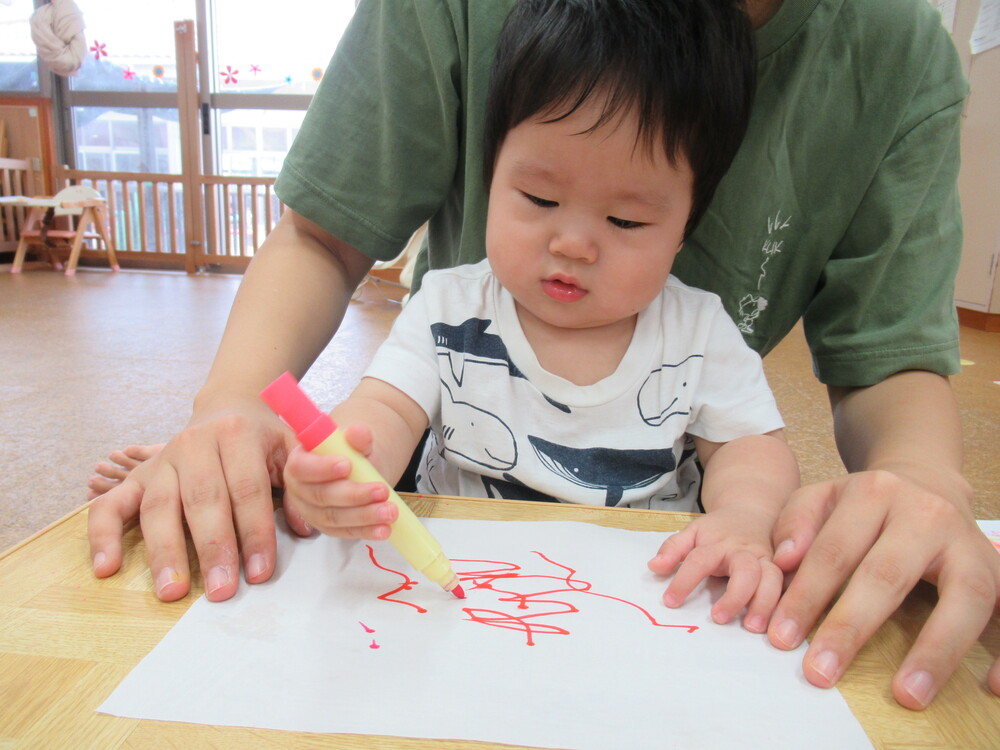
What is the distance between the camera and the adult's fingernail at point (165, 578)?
0.32 m

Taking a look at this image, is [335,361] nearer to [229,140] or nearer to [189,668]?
[189,668]

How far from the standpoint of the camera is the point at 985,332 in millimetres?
2877

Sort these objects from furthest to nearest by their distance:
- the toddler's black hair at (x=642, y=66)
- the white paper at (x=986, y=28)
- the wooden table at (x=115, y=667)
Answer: the white paper at (x=986, y=28), the toddler's black hair at (x=642, y=66), the wooden table at (x=115, y=667)

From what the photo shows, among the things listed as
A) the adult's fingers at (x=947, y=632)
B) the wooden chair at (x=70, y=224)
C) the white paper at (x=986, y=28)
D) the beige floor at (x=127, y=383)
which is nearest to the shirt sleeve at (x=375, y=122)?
the adult's fingers at (x=947, y=632)

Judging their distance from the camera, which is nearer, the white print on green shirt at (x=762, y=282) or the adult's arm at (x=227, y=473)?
the adult's arm at (x=227, y=473)

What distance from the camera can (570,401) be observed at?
530mm

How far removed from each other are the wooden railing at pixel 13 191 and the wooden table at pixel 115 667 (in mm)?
4659

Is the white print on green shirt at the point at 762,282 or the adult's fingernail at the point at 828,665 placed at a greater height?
the white print on green shirt at the point at 762,282

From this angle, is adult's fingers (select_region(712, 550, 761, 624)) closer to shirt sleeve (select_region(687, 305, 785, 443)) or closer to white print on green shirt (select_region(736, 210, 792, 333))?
shirt sleeve (select_region(687, 305, 785, 443))

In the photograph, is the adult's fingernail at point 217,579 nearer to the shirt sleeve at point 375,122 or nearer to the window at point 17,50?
the shirt sleeve at point 375,122

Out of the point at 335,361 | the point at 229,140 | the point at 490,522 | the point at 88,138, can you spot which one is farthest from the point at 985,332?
the point at 88,138

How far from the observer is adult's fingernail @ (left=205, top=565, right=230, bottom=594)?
32cm

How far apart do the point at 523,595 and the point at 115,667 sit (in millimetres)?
171

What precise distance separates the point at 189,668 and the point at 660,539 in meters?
0.25
